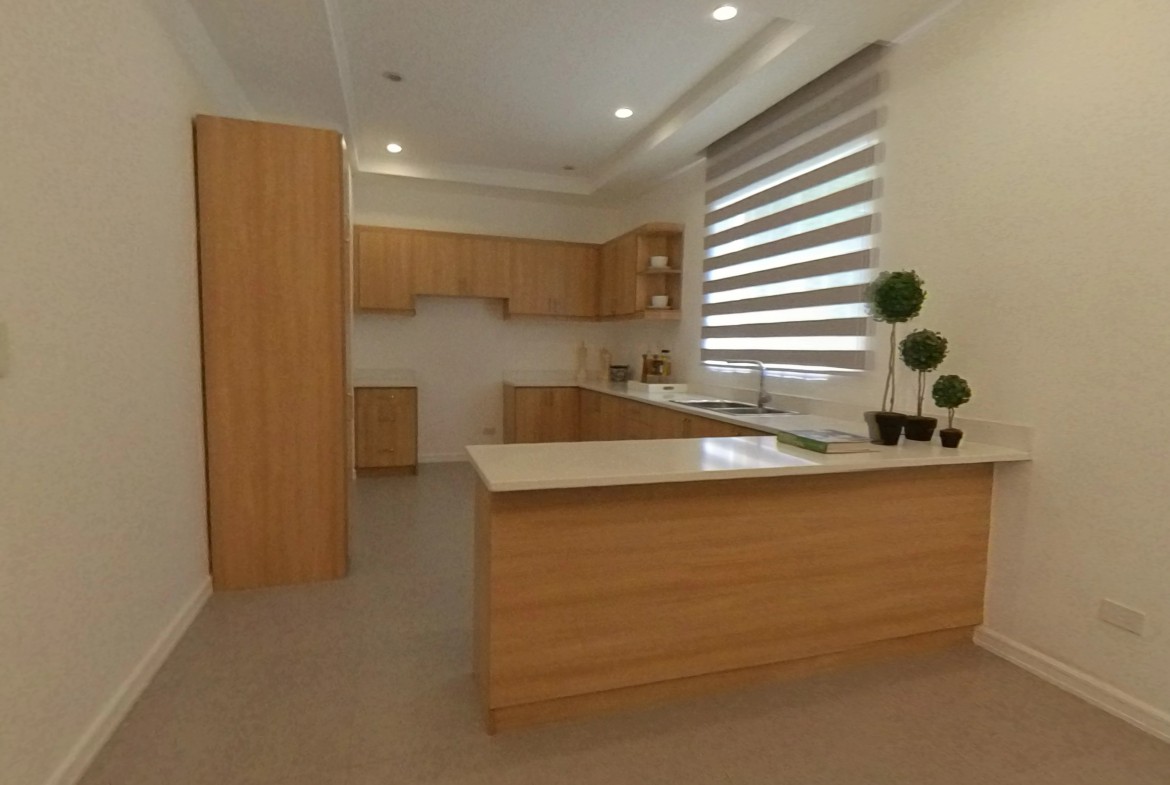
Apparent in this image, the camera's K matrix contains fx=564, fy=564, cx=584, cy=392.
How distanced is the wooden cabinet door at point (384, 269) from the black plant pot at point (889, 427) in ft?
13.7

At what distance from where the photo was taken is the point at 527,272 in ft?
18.2

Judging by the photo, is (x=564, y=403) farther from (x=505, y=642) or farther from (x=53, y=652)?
(x=53, y=652)

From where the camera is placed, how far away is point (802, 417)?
3.23 m

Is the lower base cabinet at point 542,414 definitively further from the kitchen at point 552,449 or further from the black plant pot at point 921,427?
the black plant pot at point 921,427

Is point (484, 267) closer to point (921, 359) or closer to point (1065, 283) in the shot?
point (921, 359)

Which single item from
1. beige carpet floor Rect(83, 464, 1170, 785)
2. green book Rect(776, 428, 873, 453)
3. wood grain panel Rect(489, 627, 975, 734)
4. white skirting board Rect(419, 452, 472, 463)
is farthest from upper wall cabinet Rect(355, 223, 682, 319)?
beige carpet floor Rect(83, 464, 1170, 785)

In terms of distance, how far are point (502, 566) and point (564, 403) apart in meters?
3.84

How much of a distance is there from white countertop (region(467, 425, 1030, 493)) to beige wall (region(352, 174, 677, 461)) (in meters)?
3.16

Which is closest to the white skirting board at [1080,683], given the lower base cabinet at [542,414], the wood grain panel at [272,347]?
the wood grain panel at [272,347]

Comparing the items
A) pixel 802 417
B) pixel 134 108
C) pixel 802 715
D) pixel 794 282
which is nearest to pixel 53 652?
pixel 134 108

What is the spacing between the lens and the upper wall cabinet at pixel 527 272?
16.1ft

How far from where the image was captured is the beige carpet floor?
1.60 m

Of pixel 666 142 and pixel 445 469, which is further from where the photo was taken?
pixel 445 469

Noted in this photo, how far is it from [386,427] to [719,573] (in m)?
3.83
